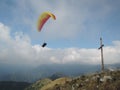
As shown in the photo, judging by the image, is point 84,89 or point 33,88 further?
point 33,88

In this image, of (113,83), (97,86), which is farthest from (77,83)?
(113,83)

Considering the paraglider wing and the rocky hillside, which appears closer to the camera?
the rocky hillside

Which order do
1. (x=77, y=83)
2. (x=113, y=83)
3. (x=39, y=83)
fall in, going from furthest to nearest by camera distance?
(x=39, y=83), (x=77, y=83), (x=113, y=83)

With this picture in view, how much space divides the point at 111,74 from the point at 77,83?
21.0 ft

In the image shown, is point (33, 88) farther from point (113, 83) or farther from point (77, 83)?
point (113, 83)

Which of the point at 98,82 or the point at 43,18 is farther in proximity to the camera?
the point at 43,18

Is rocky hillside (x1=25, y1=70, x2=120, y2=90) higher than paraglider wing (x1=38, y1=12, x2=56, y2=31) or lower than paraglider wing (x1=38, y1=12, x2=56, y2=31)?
lower

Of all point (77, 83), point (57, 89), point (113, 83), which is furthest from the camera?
point (57, 89)

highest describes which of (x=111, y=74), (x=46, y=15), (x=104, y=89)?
(x=46, y=15)

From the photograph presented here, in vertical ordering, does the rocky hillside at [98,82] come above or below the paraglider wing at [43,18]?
below

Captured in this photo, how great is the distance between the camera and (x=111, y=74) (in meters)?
40.5

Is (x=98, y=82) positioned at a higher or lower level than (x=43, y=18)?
lower

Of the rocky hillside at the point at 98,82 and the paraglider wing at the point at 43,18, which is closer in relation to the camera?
the rocky hillside at the point at 98,82

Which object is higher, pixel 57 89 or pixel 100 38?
pixel 100 38
